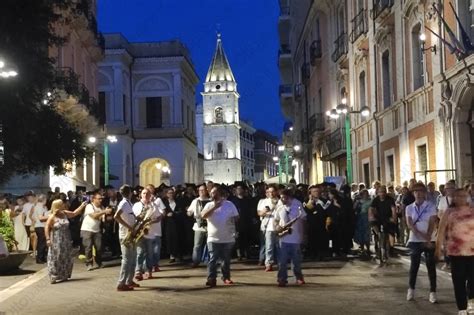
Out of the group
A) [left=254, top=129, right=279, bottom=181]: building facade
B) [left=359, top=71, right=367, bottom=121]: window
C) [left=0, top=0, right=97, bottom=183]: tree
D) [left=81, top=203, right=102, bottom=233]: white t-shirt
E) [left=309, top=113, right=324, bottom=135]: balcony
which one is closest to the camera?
[left=81, top=203, right=102, bottom=233]: white t-shirt

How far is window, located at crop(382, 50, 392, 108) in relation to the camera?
2852 cm

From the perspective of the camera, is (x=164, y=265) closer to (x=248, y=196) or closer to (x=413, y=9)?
(x=248, y=196)

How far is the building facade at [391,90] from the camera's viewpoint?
69.7 ft

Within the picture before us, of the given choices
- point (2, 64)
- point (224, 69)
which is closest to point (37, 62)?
point (2, 64)

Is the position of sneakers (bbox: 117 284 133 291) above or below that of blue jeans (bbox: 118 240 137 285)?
below

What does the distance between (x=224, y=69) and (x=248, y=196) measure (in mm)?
110253

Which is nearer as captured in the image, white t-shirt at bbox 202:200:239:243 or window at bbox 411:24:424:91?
white t-shirt at bbox 202:200:239:243

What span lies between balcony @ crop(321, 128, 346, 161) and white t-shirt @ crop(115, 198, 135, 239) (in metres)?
21.5

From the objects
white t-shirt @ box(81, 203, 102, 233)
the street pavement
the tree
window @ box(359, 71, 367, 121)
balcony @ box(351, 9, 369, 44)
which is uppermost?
balcony @ box(351, 9, 369, 44)

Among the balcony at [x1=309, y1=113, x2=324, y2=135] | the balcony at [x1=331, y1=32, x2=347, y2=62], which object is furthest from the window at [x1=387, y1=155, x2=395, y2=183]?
the balcony at [x1=309, y1=113, x2=324, y2=135]

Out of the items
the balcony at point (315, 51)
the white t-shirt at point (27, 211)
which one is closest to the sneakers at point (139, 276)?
the white t-shirt at point (27, 211)

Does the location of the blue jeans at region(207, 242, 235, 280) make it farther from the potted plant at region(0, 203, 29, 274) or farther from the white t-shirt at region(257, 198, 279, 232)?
the potted plant at region(0, 203, 29, 274)

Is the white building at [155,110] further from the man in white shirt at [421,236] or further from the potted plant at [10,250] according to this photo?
the man in white shirt at [421,236]

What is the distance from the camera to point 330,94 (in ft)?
132
